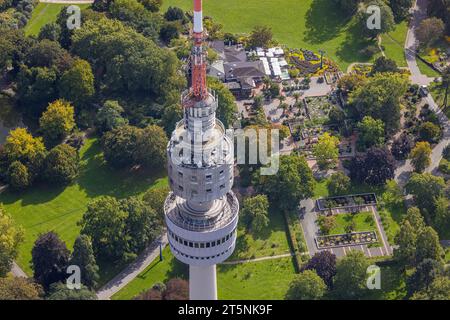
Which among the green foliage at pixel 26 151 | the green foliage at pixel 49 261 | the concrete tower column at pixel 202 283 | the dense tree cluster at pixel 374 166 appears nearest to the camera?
the concrete tower column at pixel 202 283

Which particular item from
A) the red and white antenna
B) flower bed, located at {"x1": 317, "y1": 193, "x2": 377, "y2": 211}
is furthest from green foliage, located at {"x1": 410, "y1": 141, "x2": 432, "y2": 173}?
the red and white antenna

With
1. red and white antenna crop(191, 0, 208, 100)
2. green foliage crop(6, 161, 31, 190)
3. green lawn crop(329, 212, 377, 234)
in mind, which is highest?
red and white antenna crop(191, 0, 208, 100)

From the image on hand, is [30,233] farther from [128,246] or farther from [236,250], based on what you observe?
[236,250]

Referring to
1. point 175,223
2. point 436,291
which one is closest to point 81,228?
point 175,223

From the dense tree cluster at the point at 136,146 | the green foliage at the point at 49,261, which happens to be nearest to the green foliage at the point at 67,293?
the green foliage at the point at 49,261

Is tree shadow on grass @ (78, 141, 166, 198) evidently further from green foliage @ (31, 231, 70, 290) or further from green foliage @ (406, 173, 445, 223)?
green foliage @ (406, 173, 445, 223)

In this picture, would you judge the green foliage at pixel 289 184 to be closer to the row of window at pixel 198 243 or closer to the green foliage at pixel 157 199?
the green foliage at pixel 157 199

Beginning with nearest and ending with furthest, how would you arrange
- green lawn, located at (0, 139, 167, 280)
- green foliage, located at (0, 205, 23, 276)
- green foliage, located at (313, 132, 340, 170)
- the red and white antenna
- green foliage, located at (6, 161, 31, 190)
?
the red and white antenna, green foliage, located at (0, 205, 23, 276), green lawn, located at (0, 139, 167, 280), green foliage, located at (6, 161, 31, 190), green foliage, located at (313, 132, 340, 170)
